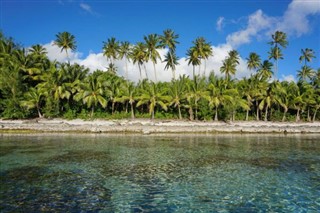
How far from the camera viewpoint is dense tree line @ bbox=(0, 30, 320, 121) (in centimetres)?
5266

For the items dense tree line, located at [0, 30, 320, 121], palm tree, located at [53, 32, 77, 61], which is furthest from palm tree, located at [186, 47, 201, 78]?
palm tree, located at [53, 32, 77, 61]

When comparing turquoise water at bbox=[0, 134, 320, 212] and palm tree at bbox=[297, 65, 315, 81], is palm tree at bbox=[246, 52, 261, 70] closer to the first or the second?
palm tree at bbox=[297, 65, 315, 81]

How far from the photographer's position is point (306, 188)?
46.2ft

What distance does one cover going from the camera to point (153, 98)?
179 feet

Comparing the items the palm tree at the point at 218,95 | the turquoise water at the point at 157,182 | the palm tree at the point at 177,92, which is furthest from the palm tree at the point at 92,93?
the turquoise water at the point at 157,182

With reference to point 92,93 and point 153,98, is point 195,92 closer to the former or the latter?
point 153,98

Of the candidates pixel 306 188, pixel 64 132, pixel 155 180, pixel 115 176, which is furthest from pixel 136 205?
pixel 64 132

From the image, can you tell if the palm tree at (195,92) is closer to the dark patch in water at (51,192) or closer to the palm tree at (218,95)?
the palm tree at (218,95)

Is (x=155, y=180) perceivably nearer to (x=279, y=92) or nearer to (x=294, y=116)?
(x=279, y=92)

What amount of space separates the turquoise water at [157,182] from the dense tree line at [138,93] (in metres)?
29.4

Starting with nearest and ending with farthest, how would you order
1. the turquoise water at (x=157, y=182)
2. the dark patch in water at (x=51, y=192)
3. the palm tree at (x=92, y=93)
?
the dark patch in water at (x=51, y=192)
the turquoise water at (x=157, y=182)
the palm tree at (x=92, y=93)

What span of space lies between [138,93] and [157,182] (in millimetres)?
42223

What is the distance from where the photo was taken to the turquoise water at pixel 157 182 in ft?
37.8

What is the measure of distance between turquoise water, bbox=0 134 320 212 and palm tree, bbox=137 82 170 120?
29.6 m
